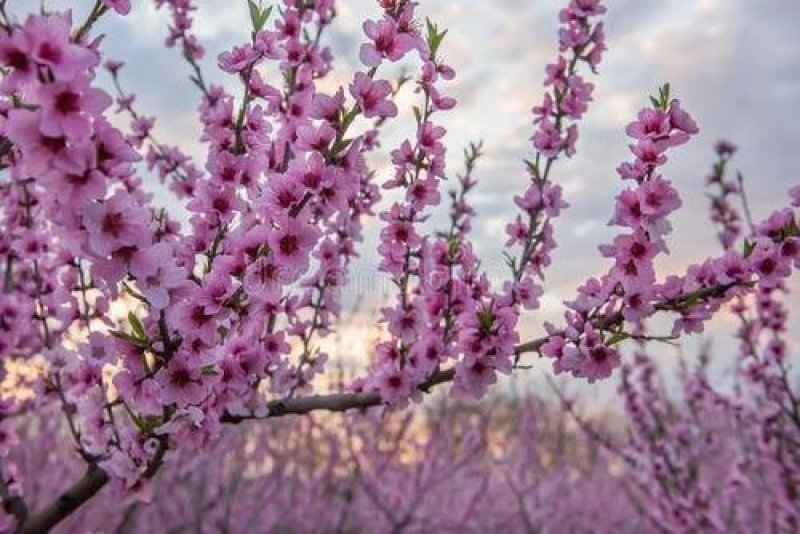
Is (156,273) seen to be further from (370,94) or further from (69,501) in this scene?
(69,501)

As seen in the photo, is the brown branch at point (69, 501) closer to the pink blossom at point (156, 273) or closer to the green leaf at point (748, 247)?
the pink blossom at point (156, 273)

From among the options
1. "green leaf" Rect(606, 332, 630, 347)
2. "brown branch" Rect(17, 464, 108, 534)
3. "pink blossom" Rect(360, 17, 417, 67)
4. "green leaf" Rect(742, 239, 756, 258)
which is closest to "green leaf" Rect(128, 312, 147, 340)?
"brown branch" Rect(17, 464, 108, 534)

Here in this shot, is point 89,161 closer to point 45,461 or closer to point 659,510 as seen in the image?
point 659,510

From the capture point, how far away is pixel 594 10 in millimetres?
4508

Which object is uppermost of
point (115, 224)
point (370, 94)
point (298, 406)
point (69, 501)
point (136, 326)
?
point (370, 94)

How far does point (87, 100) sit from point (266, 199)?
0.84 m

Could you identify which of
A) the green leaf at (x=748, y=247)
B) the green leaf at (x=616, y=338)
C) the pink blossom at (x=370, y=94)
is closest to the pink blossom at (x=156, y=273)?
the pink blossom at (x=370, y=94)

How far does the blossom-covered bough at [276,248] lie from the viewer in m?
2.07

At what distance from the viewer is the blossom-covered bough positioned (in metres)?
2.07

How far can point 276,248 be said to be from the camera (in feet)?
8.46

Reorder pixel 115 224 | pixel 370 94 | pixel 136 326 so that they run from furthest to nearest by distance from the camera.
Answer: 1. pixel 370 94
2. pixel 136 326
3. pixel 115 224

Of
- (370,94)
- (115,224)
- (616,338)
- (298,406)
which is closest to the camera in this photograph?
(115,224)

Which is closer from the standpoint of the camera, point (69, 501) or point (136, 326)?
point (136, 326)

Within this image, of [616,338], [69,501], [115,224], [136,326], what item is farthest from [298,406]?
[115,224]
